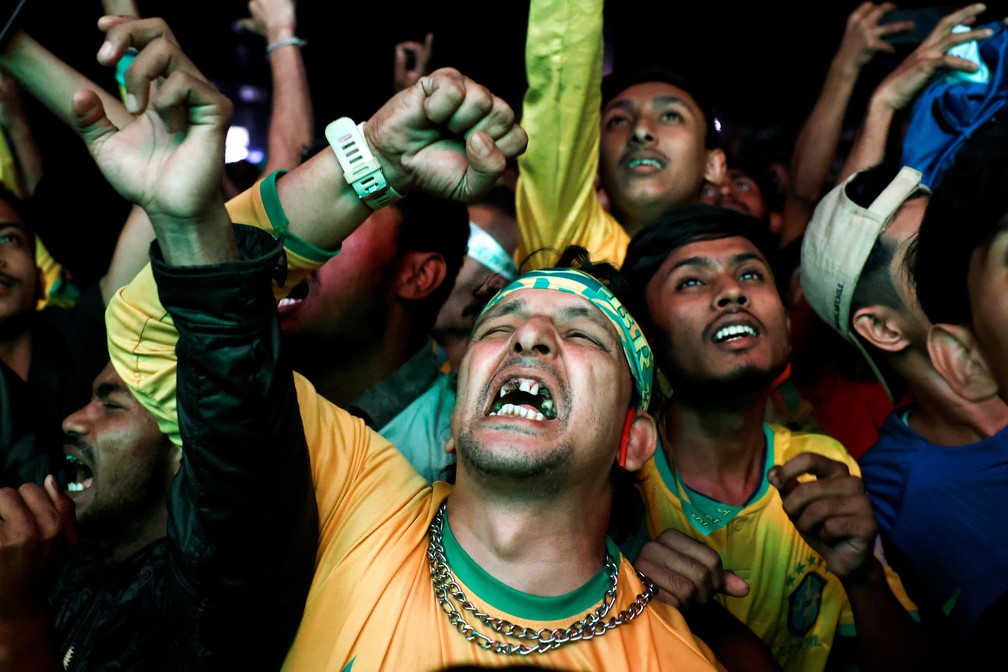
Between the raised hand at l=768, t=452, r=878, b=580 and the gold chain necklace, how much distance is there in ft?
1.40

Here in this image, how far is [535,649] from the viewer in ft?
6.62

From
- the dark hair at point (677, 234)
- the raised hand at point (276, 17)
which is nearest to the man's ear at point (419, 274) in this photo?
the dark hair at point (677, 234)

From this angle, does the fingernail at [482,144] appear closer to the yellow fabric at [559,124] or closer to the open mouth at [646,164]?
the yellow fabric at [559,124]

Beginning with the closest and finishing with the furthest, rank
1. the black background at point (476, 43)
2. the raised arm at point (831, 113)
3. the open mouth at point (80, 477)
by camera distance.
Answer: the open mouth at point (80, 477), the raised arm at point (831, 113), the black background at point (476, 43)

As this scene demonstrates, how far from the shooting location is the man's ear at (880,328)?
2.99 meters

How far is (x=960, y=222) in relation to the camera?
2.03 m

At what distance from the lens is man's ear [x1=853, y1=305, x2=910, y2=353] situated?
299 centimetres

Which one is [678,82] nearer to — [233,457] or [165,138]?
[165,138]

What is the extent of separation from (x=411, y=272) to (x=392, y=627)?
5.54 feet

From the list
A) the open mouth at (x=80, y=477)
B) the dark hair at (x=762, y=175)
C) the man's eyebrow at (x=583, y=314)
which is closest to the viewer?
the man's eyebrow at (x=583, y=314)

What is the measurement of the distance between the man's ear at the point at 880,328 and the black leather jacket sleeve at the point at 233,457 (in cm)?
192

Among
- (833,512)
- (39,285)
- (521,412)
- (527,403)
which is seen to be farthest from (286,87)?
(833,512)

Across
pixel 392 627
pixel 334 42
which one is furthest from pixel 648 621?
pixel 334 42

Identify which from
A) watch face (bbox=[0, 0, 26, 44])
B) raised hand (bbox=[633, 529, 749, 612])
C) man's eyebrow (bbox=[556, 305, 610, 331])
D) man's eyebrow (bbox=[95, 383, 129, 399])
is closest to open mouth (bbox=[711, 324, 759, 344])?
man's eyebrow (bbox=[556, 305, 610, 331])
